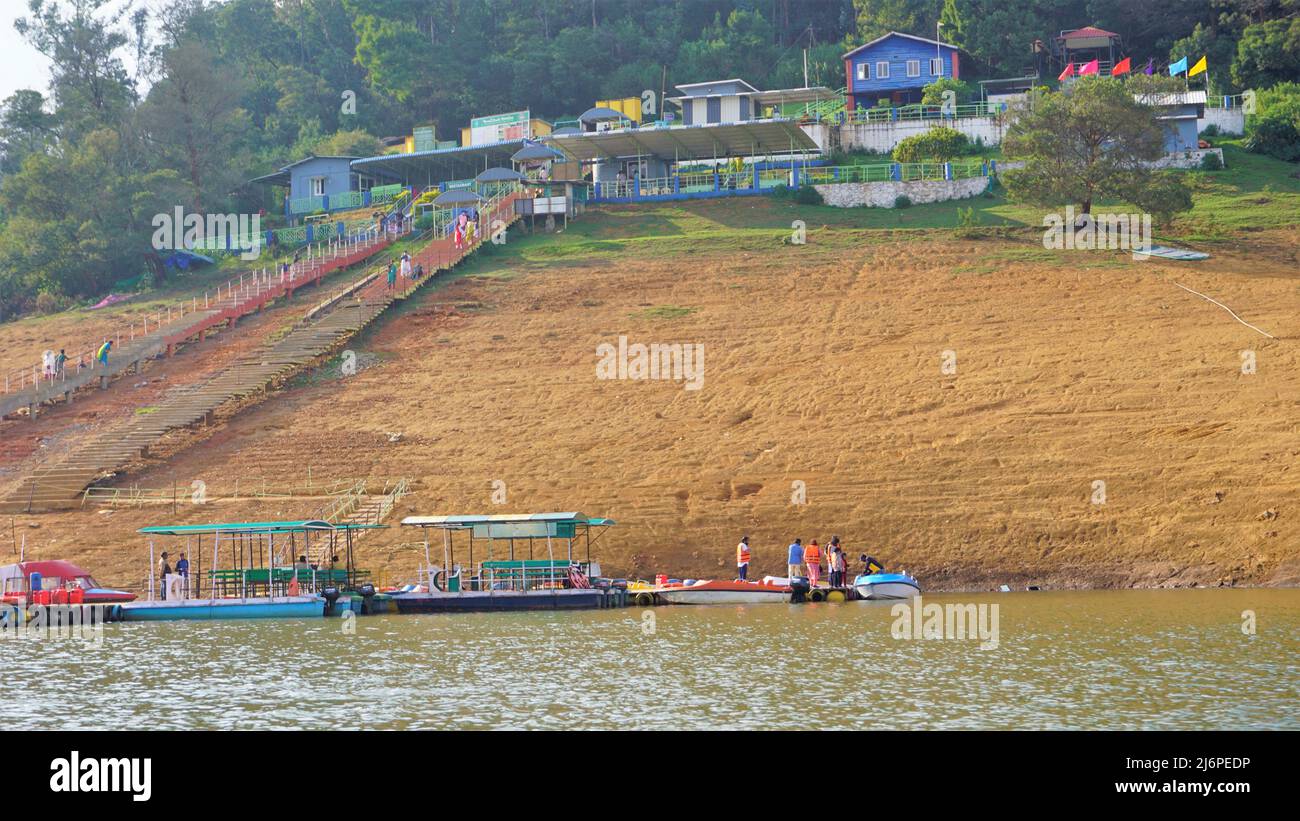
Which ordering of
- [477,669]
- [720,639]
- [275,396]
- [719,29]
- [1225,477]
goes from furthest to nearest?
1. [719,29]
2. [275,396]
3. [1225,477]
4. [720,639]
5. [477,669]

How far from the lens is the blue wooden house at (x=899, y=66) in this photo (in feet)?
254

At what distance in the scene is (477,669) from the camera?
2262cm

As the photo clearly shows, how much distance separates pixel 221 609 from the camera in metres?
30.8

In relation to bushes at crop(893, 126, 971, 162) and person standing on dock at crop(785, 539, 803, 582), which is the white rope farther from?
bushes at crop(893, 126, 971, 162)

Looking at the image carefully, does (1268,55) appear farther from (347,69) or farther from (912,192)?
(347,69)

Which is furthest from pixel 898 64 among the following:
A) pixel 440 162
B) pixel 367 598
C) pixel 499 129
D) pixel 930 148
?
pixel 367 598

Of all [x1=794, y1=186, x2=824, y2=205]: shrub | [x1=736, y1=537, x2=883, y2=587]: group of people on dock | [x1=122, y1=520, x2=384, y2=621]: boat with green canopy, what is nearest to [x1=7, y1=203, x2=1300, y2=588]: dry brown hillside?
[x1=736, y1=537, x2=883, y2=587]: group of people on dock

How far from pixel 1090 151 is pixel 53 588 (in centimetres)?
3671

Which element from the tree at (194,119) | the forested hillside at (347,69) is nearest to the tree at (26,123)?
the forested hillside at (347,69)

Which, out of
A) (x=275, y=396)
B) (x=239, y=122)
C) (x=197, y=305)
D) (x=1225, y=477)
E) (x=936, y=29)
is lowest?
(x=1225, y=477)

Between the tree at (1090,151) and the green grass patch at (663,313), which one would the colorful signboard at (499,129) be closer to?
the green grass patch at (663,313)
